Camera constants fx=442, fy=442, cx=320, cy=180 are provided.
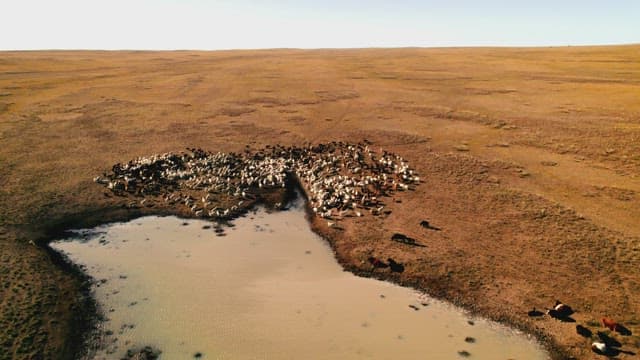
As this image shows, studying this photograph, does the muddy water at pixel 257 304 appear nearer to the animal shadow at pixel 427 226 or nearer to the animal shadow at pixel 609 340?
the animal shadow at pixel 609 340

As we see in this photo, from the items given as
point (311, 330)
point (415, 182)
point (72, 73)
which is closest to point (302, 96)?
point (415, 182)

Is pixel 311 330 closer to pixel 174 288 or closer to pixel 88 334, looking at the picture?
pixel 174 288

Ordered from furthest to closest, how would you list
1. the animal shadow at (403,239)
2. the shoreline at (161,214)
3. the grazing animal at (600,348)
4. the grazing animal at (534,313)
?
the animal shadow at (403,239) → the grazing animal at (534,313) → the shoreline at (161,214) → the grazing animal at (600,348)

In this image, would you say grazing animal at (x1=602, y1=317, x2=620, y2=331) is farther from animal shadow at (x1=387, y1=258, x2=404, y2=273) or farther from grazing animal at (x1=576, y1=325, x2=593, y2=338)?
animal shadow at (x1=387, y1=258, x2=404, y2=273)

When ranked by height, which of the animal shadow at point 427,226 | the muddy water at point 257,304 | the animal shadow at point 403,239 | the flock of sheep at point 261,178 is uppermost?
the flock of sheep at point 261,178

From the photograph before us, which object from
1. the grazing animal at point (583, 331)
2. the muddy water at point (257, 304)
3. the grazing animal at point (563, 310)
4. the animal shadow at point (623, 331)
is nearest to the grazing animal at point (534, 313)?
the grazing animal at point (563, 310)

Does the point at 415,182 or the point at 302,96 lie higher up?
the point at 302,96

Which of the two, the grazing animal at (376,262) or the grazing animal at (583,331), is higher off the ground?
the grazing animal at (376,262)
